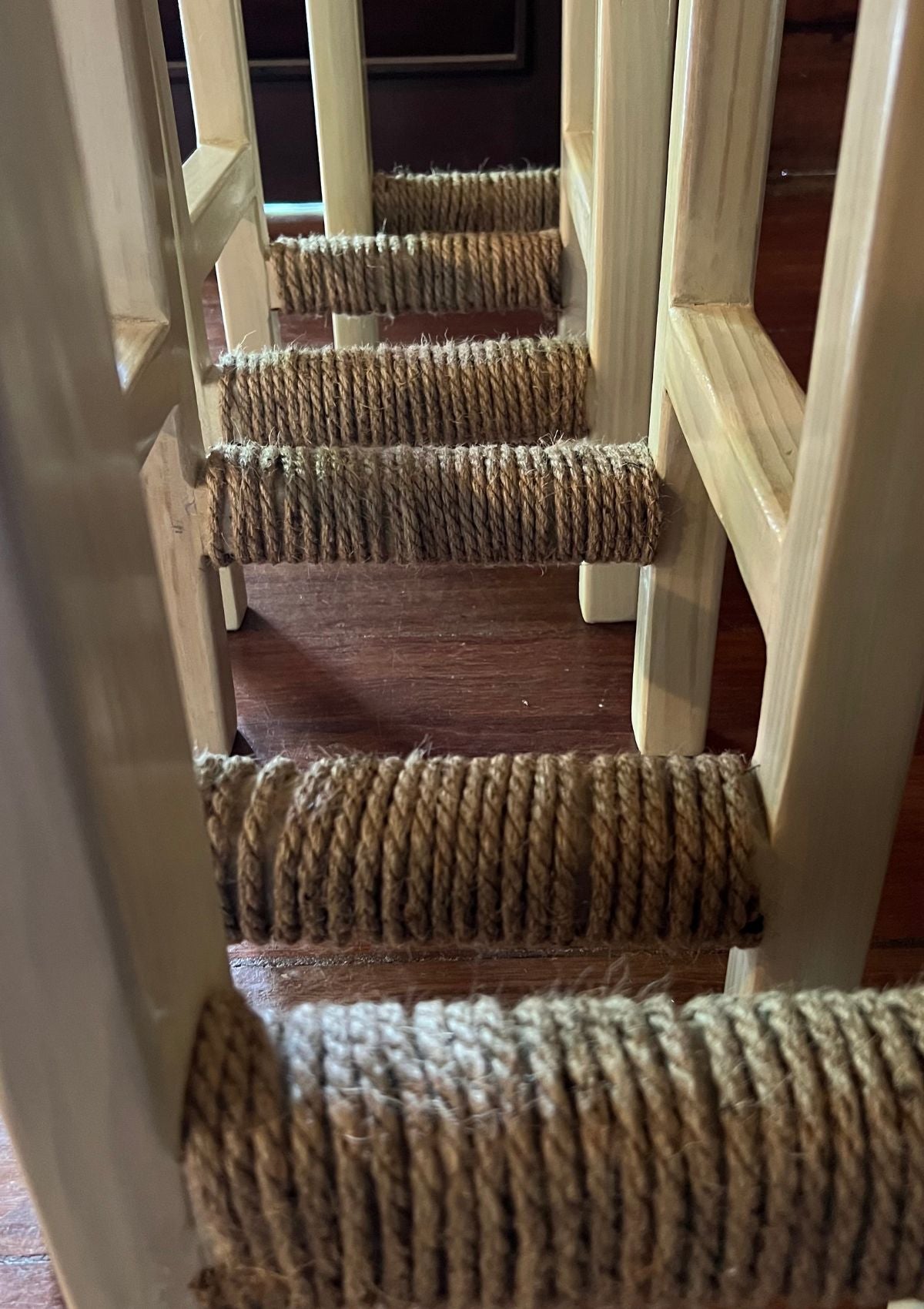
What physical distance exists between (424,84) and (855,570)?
68.4 inches

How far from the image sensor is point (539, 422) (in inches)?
31.8

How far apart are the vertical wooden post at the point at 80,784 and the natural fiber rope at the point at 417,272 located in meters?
0.74

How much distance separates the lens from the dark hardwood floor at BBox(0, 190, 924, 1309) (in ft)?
2.14

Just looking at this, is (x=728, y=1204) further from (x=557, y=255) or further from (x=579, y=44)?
(x=579, y=44)

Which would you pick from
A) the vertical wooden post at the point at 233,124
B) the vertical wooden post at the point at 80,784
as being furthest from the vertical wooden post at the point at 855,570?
the vertical wooden post at the point at 233,124

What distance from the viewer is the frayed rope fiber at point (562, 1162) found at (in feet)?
0.95

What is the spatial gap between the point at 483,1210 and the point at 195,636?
52 cm

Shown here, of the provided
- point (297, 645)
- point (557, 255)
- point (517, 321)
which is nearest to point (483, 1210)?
point (297, 645)

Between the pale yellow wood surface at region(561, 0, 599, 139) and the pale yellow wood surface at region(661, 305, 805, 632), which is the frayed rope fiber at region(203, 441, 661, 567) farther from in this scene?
the pale yellow wood surface at region(561, 0, 599, 139)

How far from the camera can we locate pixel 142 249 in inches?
23.9

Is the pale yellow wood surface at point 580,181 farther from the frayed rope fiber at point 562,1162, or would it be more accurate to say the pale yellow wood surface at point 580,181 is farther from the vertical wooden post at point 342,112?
the frayed rope fiber at point 562,1162

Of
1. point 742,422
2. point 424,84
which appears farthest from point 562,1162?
point 424,84

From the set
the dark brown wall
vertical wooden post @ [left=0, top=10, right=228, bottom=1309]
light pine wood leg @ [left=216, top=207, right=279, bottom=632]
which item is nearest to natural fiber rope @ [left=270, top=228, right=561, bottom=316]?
light pine wood leg @ [left=216, top=207, right=279, bottom=632]

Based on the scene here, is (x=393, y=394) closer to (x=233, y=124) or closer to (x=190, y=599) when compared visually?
(x=190, y=599)
